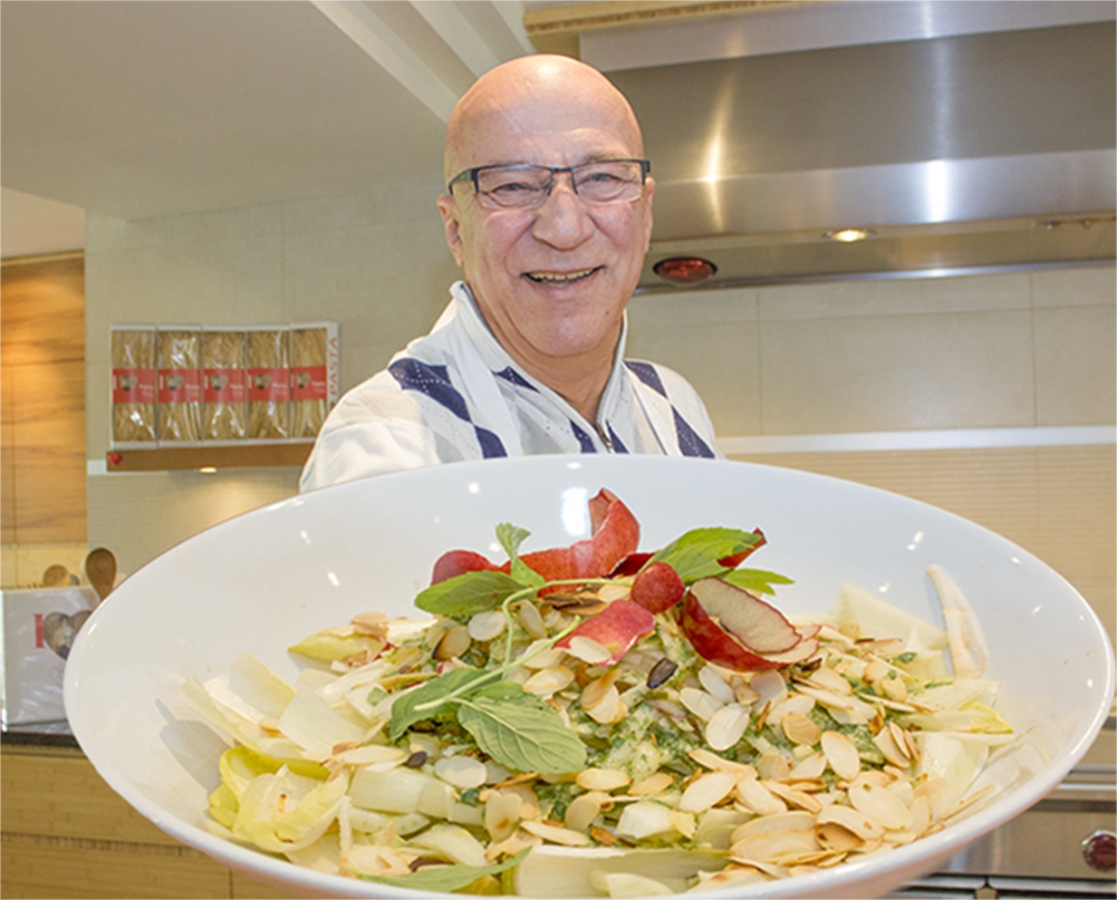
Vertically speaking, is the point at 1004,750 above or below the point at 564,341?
below

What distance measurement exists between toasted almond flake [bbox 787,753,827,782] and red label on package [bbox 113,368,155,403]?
321 cm

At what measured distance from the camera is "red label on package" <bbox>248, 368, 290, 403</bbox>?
10.4 ft

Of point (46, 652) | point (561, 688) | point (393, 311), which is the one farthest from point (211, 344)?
point (561, 688)

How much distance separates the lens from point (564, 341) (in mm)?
1019

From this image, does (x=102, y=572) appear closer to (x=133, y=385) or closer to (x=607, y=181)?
(x=133, y=385)

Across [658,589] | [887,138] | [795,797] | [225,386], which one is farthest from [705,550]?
[225,386]

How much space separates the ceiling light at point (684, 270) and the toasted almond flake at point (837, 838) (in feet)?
6.98

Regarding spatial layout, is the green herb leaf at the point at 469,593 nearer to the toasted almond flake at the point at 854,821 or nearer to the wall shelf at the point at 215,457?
the toasted almond flake at the point at 854,821

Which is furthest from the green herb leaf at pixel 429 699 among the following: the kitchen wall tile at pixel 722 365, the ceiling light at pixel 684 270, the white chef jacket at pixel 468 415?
the kitchen wall tile at pixel 722 365

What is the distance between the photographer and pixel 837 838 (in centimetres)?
34

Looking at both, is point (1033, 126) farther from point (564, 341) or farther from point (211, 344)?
point (211, 344)

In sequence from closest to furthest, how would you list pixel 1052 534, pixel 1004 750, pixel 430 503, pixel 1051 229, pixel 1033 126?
pixel 1004 750, pixel 430 503, pixel 1033 126, pixel 1051 229, pixel 1052 534

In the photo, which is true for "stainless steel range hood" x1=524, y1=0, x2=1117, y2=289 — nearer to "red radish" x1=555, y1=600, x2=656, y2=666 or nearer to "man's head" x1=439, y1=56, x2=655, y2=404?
"man's head" x1=439, y1=56, x2=655, y2=404

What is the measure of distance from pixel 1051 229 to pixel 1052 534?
0.98 metres
